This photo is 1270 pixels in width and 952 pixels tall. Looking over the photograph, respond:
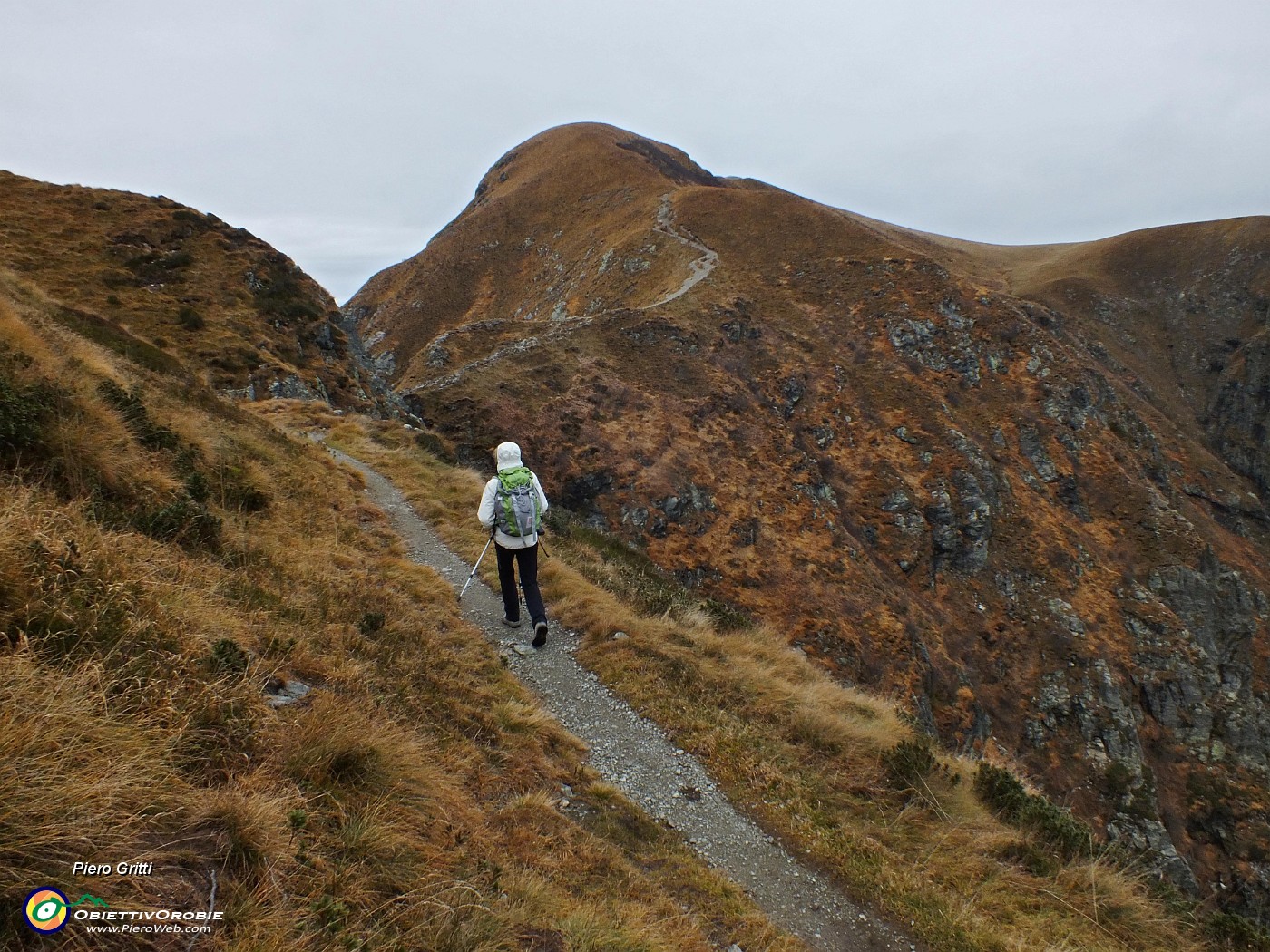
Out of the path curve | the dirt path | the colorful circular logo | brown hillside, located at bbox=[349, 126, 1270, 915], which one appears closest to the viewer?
the colorful circular logo

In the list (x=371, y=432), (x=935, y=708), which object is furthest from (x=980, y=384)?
(x=371, y=432)

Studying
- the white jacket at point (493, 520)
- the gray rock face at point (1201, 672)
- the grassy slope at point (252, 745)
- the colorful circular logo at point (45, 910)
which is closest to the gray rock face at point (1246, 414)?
the gray rock face at point (1201, 672)

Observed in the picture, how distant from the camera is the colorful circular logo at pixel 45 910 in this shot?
6.39ft

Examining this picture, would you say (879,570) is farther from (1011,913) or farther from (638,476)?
(1011,913)

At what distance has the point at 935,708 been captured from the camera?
24766 millimetres

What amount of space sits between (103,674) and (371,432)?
17.9 metres

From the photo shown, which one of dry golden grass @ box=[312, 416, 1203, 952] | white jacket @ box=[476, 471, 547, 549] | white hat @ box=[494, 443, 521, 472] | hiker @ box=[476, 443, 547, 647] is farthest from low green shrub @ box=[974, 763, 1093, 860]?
white hat @ box=[494, 443, 521, 472]

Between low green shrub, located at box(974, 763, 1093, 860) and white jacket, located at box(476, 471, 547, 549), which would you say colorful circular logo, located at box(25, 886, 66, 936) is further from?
low green shrub, located at box(974, 763, 1093, 860)

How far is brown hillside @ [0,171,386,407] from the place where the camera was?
2250cm

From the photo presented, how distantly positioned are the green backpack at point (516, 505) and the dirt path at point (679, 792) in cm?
169

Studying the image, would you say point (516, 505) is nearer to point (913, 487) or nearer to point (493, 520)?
point (493, 520)

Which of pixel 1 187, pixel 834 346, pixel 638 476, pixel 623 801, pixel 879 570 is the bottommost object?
pixel 879 570

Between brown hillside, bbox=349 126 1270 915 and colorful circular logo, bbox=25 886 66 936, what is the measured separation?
1994 centimetres

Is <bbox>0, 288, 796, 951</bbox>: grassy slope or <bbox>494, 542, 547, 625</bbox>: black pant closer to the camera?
<bbox>0, 288, 796, 951</bbox>: grassy slope
